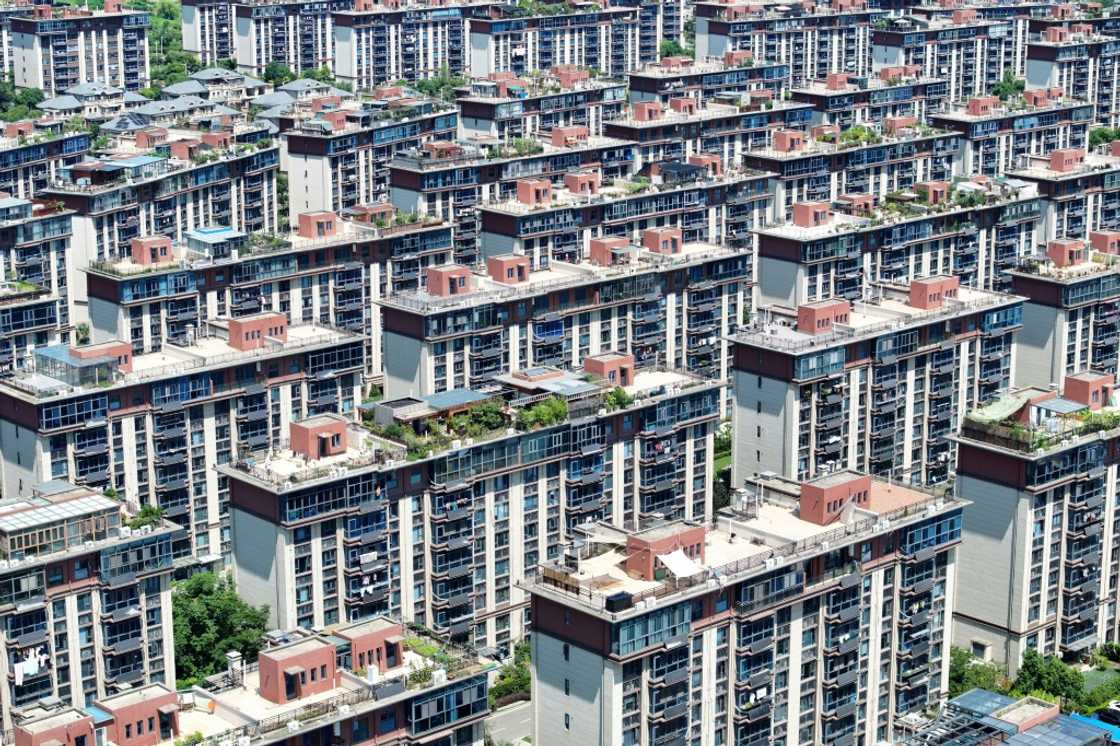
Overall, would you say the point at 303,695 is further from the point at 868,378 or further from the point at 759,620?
the point at 868,378

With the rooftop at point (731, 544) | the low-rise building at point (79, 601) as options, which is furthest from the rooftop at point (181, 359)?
the rooftop at point (731, 544)

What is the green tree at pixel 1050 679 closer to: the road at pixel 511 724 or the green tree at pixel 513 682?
the green tree at pixel 513 682

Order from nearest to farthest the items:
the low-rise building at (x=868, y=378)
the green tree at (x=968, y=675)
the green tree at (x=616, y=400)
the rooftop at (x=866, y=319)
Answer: the green tree at (x=968, y=675)
the green tree at (x=616, y=400)
the rooftop at (x=866, y=319)
the low-rise building at (x=868, y=378)

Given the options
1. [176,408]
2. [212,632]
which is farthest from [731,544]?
[176,408]

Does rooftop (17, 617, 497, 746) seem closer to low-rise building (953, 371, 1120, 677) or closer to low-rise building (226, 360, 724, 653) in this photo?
low-rise building (226, 360, 724, 653)

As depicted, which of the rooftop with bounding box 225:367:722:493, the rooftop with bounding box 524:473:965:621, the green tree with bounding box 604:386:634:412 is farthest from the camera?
the green tree with bounding box 604:386:634:412

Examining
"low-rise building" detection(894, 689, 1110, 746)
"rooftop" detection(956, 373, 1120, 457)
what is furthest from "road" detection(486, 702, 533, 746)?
"rooftop" detection(956, 373, 1120, 457)
